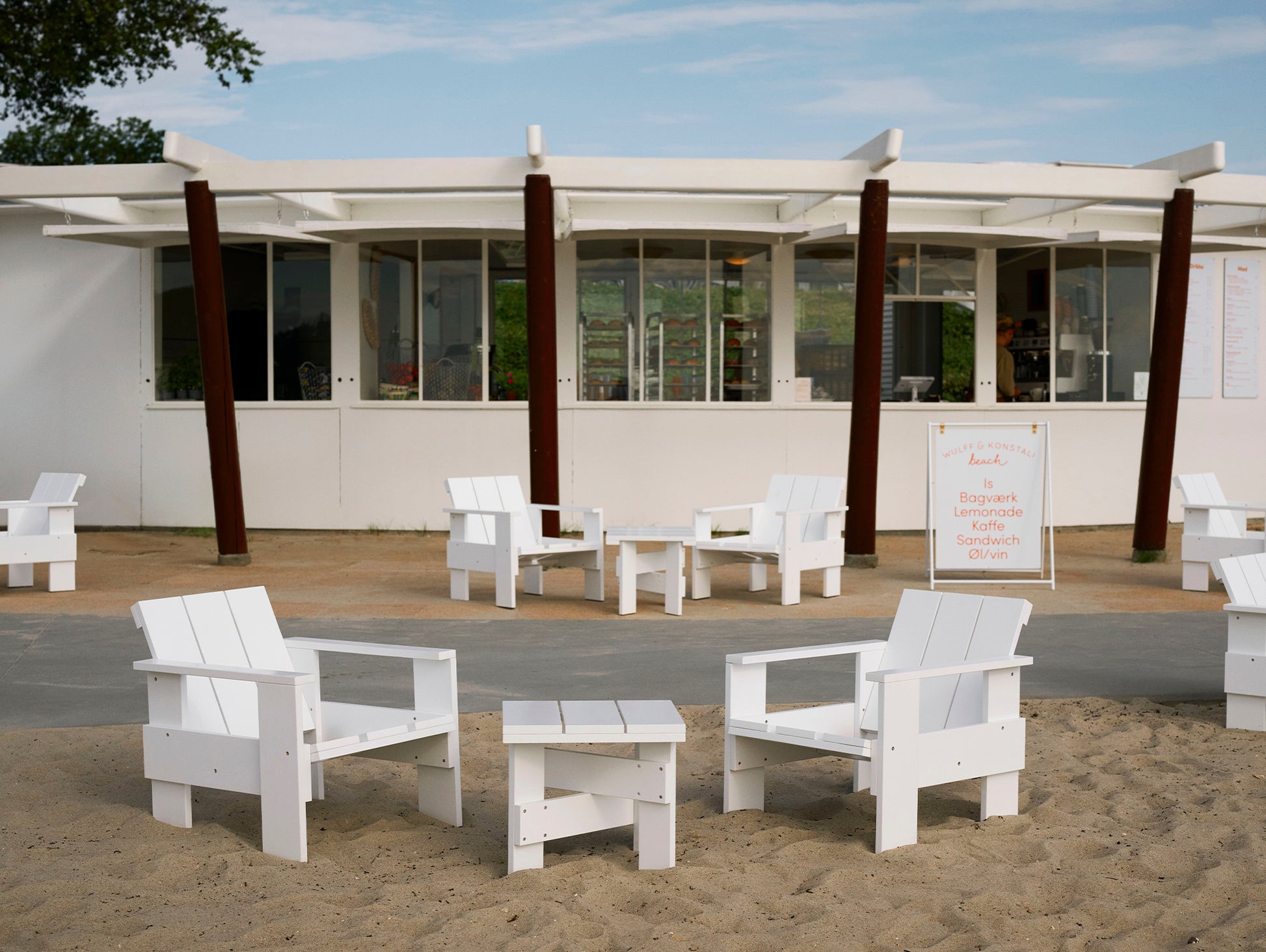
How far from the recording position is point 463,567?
8.29m

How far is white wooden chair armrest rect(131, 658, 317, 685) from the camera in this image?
135 inches

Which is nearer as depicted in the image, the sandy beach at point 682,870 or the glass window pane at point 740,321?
the sandy beach at point 682,870

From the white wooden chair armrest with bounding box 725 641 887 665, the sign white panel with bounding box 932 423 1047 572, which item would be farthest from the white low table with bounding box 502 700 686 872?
the sign white panel with bounding box 932 423 1047 572

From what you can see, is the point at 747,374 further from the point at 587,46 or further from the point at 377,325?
the point at 587,46

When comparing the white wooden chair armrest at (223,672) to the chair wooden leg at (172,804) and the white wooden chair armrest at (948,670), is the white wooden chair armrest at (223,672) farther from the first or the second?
the white wooden chair armrest at (948,670)

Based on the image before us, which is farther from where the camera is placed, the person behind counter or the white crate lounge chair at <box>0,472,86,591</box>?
the person behind counter

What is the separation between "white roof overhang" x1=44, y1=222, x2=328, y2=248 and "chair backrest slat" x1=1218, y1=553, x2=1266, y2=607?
8.68m

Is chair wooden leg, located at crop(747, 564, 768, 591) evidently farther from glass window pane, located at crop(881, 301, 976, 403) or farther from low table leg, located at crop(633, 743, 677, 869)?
low table leg, located at crop(633, 743, 677, 869)

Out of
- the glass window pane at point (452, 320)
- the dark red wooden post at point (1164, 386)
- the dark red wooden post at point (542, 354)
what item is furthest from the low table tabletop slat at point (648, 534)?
the glass window pane at point (452, 320)

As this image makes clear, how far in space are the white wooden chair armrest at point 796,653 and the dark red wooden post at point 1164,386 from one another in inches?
269

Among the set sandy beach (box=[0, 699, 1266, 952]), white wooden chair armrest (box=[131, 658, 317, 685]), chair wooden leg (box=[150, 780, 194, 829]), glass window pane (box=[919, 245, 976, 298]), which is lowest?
sandy beach (box=[0, 699, 1266, 952])

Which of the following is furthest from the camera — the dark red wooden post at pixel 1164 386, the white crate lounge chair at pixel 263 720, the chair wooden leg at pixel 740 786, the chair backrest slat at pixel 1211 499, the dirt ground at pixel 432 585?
the dark red wooden post at pixel 1164 386

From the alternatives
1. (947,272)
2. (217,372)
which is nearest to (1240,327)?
(947,272)

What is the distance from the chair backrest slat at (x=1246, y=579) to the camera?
5.06 metres
